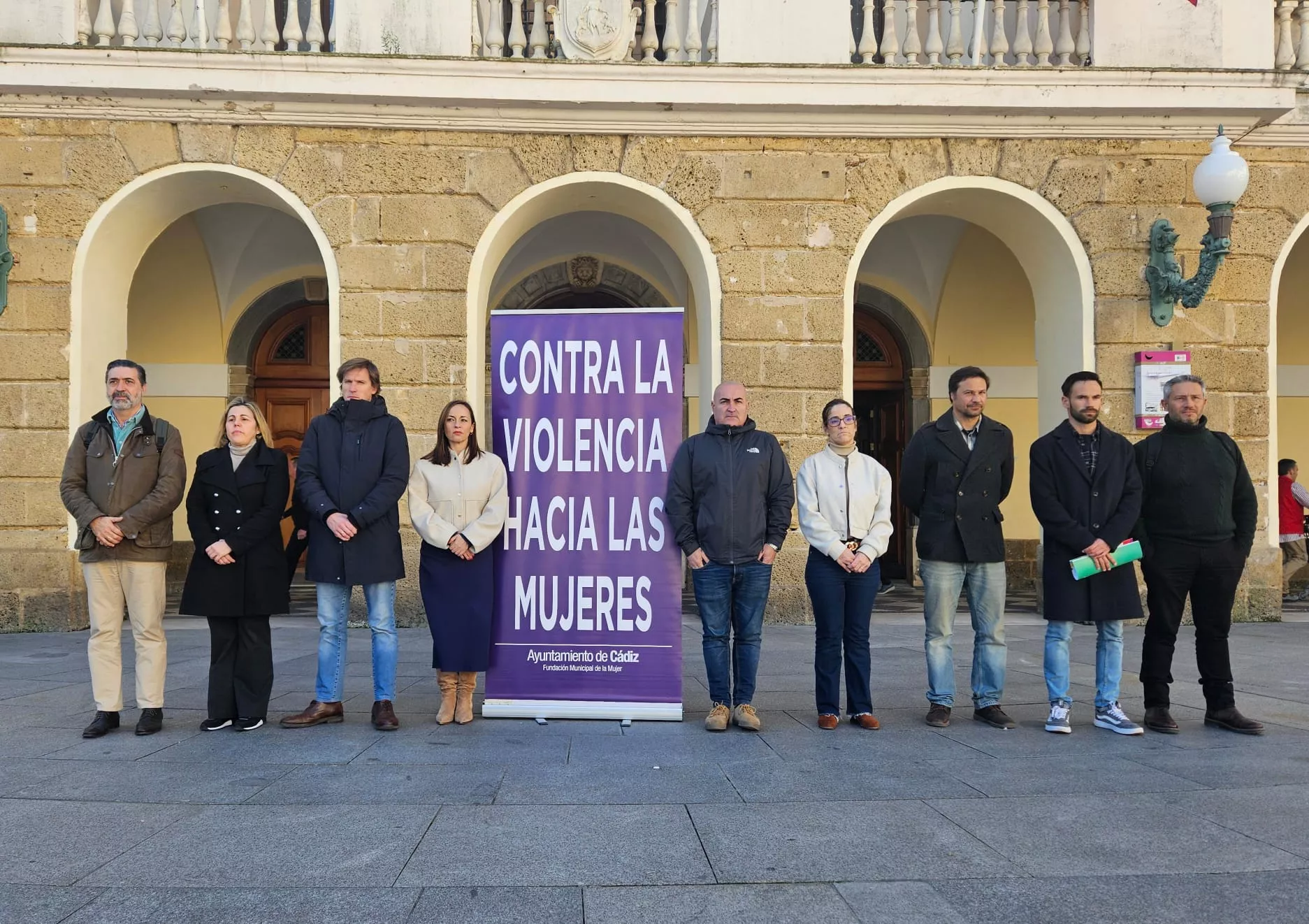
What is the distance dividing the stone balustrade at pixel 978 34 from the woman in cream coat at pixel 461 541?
5834 mm

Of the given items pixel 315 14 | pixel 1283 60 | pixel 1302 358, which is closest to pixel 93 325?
pixel 315 14

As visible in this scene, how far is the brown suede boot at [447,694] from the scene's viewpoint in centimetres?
524

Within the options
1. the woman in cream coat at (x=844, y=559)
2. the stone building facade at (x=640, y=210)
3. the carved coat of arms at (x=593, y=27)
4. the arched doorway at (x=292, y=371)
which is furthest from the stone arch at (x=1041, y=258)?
the arched doorway at (x=292, y=371)

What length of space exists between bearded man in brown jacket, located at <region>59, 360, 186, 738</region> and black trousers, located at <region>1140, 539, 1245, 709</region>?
5.20 metres

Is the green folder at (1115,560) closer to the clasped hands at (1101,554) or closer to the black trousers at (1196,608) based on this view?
the clasped hands at (1101,554)

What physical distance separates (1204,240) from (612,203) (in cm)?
533

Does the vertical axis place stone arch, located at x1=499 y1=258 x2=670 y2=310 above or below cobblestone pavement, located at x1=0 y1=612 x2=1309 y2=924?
above

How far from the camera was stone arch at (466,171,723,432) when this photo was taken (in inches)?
349

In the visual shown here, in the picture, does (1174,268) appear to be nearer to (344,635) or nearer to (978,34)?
(978,34)

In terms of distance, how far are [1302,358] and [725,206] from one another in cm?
842

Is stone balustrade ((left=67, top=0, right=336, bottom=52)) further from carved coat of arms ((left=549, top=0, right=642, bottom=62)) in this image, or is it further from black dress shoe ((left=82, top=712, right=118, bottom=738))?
black dress shoe ((left=82, top=712, right=118, bottom=738))

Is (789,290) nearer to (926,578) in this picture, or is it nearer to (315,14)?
(926,578)

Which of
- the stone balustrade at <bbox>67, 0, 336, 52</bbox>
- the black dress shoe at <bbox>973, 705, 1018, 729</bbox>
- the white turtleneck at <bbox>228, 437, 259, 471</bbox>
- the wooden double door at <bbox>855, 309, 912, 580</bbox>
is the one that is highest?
the stone balustrade at <bbox>67, 0, 336, 52</bbox>

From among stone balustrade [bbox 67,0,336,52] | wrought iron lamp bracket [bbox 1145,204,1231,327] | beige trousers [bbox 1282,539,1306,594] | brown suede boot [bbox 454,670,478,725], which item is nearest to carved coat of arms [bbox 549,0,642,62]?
stone balustrade [bbox 67,0,336,52]
